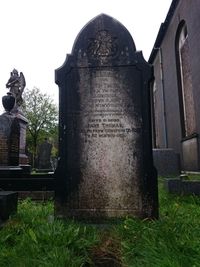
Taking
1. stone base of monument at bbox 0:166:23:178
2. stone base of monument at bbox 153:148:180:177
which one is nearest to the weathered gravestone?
stone base of monument at bbox 0:166:23:178

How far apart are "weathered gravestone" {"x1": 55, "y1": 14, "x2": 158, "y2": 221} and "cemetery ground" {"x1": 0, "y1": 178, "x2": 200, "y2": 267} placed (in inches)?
22.5

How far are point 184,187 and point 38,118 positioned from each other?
124 feet

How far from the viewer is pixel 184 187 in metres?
6.99

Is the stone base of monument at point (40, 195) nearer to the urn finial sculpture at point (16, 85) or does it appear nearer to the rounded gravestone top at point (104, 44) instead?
the rounded gravestone top at point (104, 44)

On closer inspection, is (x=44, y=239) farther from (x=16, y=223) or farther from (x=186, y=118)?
(x=186, y=118)

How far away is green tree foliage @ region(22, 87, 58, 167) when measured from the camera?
41906mm

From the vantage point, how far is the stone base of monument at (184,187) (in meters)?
6.92

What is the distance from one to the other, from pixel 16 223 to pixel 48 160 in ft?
55.6

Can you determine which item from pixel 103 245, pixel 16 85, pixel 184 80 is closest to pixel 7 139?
pixel 103 245

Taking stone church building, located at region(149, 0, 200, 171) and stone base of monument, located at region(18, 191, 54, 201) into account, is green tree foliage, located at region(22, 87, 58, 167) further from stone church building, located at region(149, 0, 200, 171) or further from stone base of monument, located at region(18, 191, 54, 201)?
stone base of monument, located at region(18, 191, 54, 201)

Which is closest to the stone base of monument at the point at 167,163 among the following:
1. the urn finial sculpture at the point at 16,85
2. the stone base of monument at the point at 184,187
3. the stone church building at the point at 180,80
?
the stone church building at the point at 180,80

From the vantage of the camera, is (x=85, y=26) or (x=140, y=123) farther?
Result: (x=85, y=26)

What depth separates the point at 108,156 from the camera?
4.71 meters

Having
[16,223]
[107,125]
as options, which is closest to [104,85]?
[107,125]
